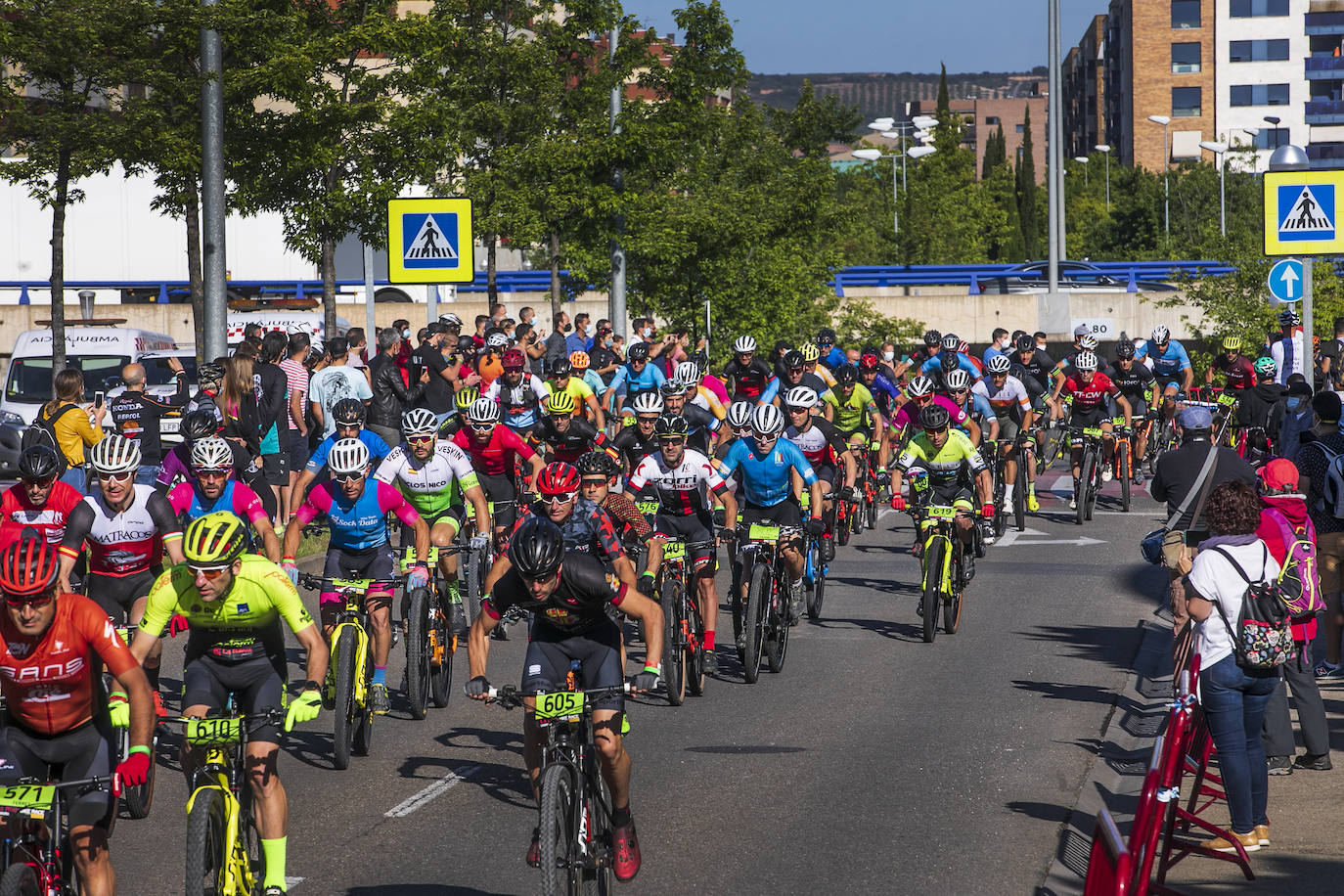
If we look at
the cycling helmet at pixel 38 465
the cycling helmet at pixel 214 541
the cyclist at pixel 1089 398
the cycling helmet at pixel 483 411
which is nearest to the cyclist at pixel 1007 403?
the cyclist at pixel 1089 398

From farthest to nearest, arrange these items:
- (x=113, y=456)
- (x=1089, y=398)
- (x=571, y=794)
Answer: (x=1089, y=398)
(x=113, y=456)
(x=571, y=794)

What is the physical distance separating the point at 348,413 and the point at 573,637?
16.7 ft

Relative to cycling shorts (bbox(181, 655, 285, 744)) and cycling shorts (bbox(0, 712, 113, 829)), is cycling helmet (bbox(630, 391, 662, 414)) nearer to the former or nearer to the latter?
cycling shorts (bbox(181, 655, 285, 744))

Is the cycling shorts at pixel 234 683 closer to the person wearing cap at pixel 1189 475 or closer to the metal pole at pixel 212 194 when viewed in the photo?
the person wearing cap at pixel 1189 475

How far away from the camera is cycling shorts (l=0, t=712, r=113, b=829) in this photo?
6.47 m

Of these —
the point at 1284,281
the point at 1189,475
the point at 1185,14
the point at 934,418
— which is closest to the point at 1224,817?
the point at 1189,475

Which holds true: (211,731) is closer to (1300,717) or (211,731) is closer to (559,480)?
(559,480)

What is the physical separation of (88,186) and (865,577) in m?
38.5

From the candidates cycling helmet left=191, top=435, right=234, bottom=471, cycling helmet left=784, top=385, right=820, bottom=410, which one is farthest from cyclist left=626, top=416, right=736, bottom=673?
cycling helmet left=191, top=435, right=234, bottom=471

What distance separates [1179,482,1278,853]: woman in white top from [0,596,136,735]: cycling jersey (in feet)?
15.3

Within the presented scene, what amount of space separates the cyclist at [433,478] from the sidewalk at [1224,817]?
177 inches

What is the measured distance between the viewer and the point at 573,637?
24.6 ft

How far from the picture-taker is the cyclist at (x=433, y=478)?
11820 mm

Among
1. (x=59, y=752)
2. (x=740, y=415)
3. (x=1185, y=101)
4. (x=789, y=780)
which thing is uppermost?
(x=1185, y=101)
